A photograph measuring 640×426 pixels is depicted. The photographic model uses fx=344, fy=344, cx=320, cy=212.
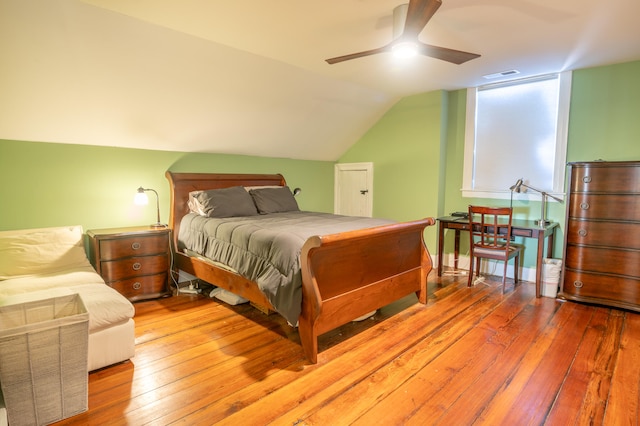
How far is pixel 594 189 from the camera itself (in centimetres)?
313

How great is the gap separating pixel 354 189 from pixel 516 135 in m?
2.35

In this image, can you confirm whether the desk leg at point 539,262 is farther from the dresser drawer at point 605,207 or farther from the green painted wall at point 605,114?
the green painted wall at point 605,114

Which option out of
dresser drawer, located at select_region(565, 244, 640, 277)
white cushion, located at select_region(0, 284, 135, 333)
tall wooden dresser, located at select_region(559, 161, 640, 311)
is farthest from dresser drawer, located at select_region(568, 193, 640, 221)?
white cushion, located at select_region(0, 284, 135, 333)

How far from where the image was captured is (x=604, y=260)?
314 centimetres

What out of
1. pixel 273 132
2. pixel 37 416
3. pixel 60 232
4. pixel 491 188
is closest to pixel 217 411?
pixel 37 416

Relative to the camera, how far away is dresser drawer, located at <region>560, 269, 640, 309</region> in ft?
9.96

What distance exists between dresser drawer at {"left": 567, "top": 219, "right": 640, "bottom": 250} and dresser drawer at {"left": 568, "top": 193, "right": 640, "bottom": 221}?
0.06 m

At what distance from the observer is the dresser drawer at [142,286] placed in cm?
317

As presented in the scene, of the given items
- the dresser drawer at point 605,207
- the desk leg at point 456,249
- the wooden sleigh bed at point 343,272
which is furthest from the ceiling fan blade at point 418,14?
the desk leg at point 456,249

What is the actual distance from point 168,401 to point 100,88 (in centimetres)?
247

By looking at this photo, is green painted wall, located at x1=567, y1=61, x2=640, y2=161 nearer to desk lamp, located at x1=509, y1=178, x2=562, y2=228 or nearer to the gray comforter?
desk lamp, located at x1=509, y1=178, x2=562, y2=228

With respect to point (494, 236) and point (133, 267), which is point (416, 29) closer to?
point (494, 236)

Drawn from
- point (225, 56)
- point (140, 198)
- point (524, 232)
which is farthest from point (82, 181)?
point (524, 232)

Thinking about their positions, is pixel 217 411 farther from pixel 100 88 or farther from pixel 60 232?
pixel 100 88
